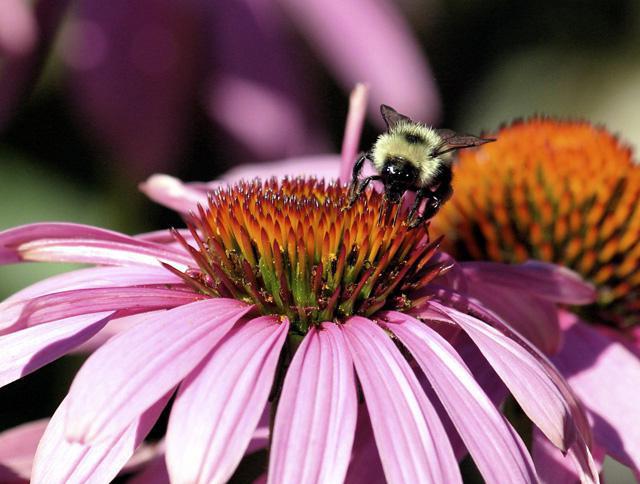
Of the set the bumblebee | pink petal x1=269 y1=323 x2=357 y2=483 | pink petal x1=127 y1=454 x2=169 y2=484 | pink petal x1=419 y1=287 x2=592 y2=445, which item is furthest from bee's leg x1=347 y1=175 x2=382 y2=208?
pink petal x1=127 y1=454 x2=169 y2=484

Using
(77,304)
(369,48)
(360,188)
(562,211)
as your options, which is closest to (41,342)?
(77,304)

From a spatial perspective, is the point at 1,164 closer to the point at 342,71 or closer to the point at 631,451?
the point at 342,71

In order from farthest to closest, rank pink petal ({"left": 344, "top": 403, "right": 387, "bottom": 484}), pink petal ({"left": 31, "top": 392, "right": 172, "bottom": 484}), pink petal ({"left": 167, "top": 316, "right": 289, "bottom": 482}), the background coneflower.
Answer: the background coneflower → pink petal ({"left": 344, "top": 403, "right": 387, "bottom": 484}) → pink petal ({"left": 31, "top": 392, "right": 172, "bottom": 484}) → pink petal ({"left": 167, "top": 316, "right": 289, "bottom": 482})

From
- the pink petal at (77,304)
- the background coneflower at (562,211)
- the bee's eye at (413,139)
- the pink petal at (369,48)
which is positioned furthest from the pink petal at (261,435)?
the pink petal at (369,48)

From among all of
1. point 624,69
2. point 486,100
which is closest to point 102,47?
point 486,100

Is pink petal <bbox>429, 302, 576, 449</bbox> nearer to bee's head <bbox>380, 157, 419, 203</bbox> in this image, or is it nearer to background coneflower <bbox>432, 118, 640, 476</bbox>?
bee's head <bbox>380, 157, 419, 203</bbox>

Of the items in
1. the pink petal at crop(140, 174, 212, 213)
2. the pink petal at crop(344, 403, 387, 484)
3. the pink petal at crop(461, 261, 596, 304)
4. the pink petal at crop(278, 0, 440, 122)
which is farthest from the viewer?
A: the pink petal at crop(278, 0, 440, 122)
